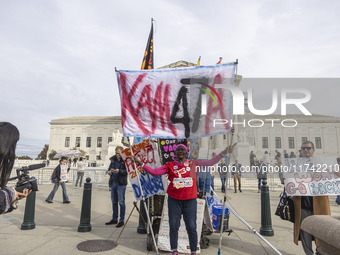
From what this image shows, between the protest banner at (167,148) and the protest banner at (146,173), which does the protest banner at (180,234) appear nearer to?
the protest banner at (146,173)

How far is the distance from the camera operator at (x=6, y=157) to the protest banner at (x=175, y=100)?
213 centimetres

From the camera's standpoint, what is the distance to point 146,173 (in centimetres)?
498

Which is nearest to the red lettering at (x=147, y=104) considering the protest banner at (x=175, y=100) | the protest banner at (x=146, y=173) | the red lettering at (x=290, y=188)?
the protest banner at (x=175, y=100)

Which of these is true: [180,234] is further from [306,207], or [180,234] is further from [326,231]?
[326,231]

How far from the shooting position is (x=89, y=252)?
427 cm

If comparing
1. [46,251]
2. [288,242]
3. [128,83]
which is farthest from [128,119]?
[288,242]

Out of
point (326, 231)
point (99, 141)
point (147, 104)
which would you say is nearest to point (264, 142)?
point (99, 141)

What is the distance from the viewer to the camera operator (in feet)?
7.25

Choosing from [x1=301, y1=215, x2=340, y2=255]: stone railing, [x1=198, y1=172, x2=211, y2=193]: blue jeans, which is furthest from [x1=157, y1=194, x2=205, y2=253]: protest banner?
[x1=301, y1=215, x2=340, y2=255]: stone railing

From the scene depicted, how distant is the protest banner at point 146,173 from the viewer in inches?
189

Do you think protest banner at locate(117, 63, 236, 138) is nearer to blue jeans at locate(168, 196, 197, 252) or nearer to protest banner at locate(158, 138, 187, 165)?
protest banner at locate(158, 138, 187, 165)

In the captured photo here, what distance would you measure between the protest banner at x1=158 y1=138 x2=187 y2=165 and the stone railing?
2.89m

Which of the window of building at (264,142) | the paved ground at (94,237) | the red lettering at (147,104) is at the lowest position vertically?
the paved ground at (94,237)

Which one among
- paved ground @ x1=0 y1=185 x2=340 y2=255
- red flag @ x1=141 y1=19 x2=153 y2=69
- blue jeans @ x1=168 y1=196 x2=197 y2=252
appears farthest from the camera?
red flag @ x1=141 y1=19 x2=153 y2=69
